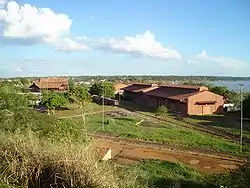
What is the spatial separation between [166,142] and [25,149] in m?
23.0

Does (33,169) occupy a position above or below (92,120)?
above

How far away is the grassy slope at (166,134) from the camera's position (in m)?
29.5

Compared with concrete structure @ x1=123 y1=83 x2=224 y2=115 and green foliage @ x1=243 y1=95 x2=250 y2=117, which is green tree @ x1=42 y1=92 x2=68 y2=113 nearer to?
concrete structure @ x1=123 y1=83 x2=224 y2=115

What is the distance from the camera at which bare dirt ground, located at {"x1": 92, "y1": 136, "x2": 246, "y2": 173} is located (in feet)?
76.8

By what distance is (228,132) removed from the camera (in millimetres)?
35938

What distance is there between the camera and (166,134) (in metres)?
34.6

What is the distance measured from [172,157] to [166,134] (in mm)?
8855

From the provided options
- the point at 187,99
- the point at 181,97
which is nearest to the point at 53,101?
the point at 181,97

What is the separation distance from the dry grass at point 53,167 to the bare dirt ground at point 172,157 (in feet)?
40.0

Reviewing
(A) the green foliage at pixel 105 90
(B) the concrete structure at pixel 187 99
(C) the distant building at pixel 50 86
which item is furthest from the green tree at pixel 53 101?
(C) the distant building at pixel 50 86

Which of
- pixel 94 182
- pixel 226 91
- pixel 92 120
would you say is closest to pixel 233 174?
pixel 94 182

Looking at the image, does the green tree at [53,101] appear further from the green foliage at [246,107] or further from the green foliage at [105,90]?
the green foliage at [246,107]

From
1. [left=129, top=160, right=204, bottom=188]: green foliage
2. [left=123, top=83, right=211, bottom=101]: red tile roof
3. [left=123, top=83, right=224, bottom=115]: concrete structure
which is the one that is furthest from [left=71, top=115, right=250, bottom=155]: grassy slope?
[left=123, top=83, right=211, bottom=101]: red tile roof

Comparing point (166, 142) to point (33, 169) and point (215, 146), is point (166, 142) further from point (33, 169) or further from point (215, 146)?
point (33, 169)
